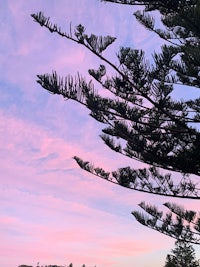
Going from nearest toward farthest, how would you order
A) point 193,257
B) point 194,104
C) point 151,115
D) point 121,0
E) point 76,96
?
1. point 76,96
2. point 121,0
3. point 151,115
4. point 194,104
5. point 193,257

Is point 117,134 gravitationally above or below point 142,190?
above

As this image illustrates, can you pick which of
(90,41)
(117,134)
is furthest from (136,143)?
(90,41)

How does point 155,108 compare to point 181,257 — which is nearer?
point 155,108

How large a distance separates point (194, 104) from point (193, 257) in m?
18.7

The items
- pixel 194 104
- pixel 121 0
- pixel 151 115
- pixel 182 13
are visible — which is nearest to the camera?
pixel 182 13

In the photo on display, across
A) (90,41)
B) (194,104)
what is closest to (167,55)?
(90,41)

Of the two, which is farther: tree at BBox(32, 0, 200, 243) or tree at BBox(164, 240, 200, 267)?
tree at BBox(164, 240, 200, 267)

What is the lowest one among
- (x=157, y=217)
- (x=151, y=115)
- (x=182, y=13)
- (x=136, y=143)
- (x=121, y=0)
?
(x=157, y=217)

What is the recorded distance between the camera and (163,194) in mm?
11367

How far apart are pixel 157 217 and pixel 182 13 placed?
207 inches

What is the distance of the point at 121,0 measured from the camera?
10.2m

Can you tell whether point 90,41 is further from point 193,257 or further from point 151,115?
point 193,257

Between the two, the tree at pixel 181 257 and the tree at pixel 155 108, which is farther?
the tree at pixel 181 257

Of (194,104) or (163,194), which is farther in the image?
(194,104)
